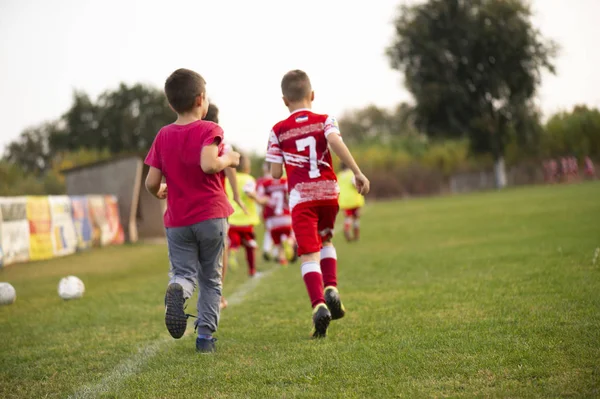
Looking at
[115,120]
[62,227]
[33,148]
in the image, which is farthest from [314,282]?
[33,148]

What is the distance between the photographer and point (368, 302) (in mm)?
6742

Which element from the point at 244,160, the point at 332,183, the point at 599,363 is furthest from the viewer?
the point at 244,160

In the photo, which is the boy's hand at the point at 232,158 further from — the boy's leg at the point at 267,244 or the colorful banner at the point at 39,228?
the colorful banner at the point at 39,228

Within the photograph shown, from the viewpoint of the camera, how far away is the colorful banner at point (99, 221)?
21938 millimetres

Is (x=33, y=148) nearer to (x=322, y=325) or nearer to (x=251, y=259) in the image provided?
(x=251, y=259)

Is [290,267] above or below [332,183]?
below

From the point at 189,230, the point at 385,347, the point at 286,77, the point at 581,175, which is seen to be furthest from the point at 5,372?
the point at 581,175

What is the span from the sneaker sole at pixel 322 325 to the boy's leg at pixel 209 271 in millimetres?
722

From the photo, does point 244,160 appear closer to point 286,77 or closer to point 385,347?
point 286,77

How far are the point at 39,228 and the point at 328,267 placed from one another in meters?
13.9

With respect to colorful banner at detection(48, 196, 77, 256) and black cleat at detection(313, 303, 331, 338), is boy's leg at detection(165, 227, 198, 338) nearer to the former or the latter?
black cleat at detection(313, 303, 331, 338)

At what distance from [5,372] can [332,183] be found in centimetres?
272

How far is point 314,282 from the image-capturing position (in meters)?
5.26

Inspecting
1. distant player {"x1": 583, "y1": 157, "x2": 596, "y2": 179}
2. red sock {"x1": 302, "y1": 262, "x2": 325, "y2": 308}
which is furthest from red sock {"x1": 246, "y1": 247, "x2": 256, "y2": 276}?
distant player {"x1": 583, "y1": 157, "x2": 596, "y2": 179}
